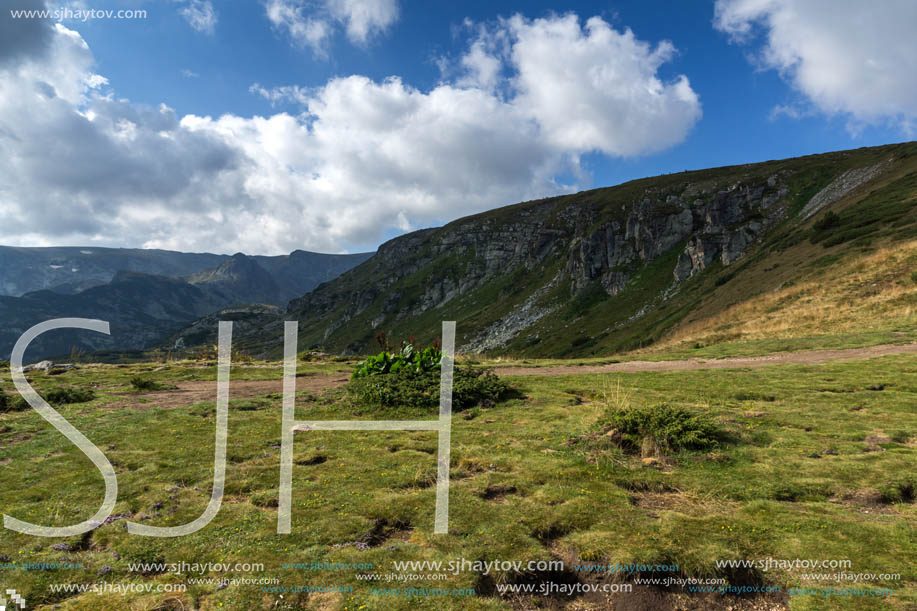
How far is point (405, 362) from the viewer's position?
1905cm

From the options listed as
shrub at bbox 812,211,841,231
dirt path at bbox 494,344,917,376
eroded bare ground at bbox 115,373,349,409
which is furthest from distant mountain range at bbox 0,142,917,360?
eroded bare ground at bbox 115,373,349,409

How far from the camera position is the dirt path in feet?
71.9

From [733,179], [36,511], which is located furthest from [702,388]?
[733,179]

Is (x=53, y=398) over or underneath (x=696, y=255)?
underneath

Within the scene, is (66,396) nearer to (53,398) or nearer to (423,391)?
(53,398)

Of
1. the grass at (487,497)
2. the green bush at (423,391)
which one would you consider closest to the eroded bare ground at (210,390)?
the grass at (487,497)

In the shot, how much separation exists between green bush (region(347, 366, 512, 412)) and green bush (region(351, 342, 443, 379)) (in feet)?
2.69

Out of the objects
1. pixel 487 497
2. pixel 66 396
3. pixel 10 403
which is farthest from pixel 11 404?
pixel 487 497

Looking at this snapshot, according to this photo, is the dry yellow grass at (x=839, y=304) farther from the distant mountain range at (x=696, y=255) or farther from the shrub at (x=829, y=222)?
the shrub at (x=829, y=222)

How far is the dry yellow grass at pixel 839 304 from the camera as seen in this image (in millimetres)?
30547

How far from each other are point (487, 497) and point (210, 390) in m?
17.8

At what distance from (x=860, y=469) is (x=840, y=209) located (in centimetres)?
8203

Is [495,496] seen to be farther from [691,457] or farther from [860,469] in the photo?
[860,469]

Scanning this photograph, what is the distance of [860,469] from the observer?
8.12 m
